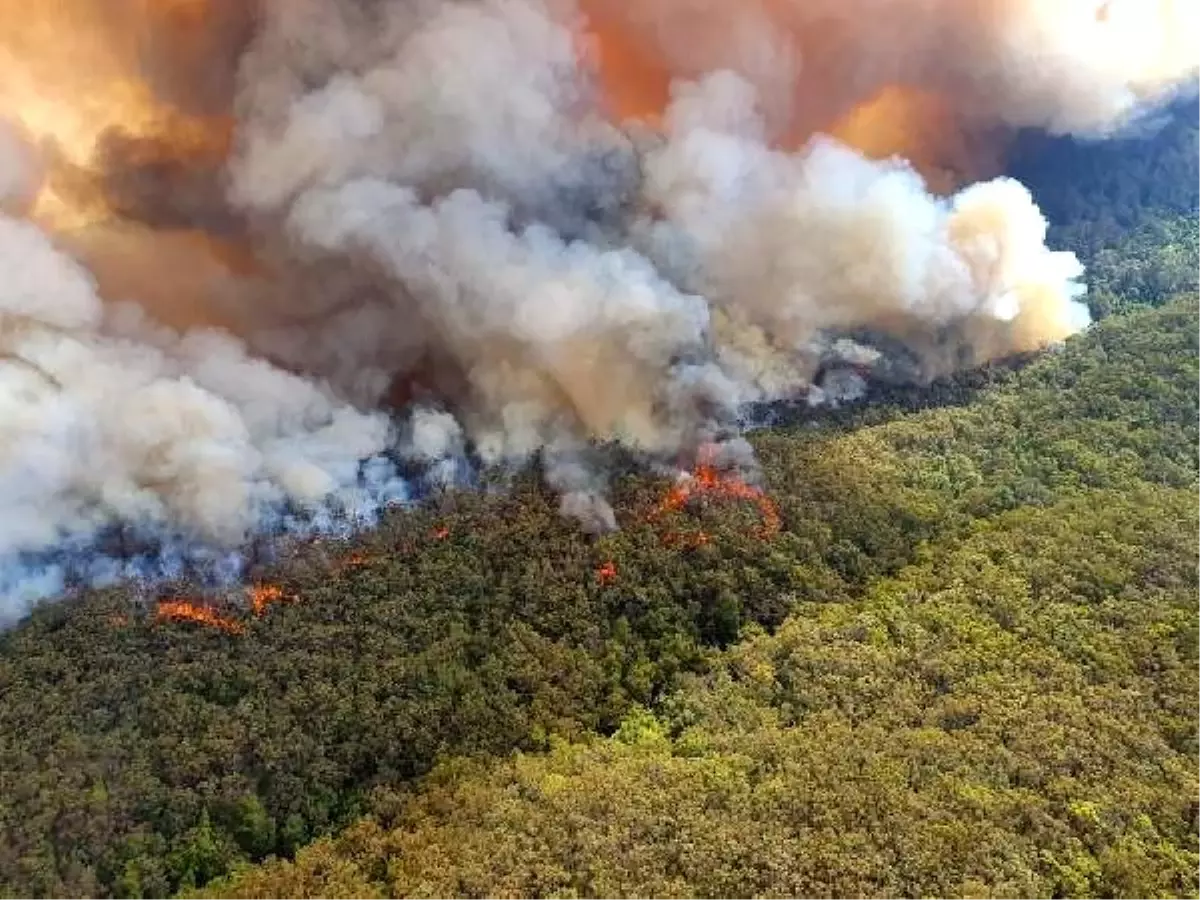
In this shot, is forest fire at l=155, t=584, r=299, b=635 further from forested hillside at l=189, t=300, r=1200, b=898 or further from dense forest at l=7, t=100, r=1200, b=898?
forested hillside at l=189, t=300, r=1200, b=898

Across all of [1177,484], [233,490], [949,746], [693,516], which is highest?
[233,490]

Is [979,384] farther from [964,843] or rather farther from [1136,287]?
[964,843]

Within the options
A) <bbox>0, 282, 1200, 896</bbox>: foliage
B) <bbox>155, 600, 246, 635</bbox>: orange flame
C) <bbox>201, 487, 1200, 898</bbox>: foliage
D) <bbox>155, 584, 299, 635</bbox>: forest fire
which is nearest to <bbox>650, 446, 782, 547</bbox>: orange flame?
<bbox>0, 282, 1200, 896</bbox>: foliage

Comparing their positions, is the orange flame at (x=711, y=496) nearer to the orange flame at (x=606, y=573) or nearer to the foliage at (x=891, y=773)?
the orange flame at (x=606, y=573)

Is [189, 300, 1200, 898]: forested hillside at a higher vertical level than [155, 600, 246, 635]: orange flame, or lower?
lower

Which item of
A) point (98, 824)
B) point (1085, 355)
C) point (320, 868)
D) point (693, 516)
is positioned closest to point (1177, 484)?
point (1085, 355)

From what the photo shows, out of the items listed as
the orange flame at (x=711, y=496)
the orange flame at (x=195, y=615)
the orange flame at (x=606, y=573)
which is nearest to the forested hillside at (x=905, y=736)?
the orange flame at (x=606, y=573)
